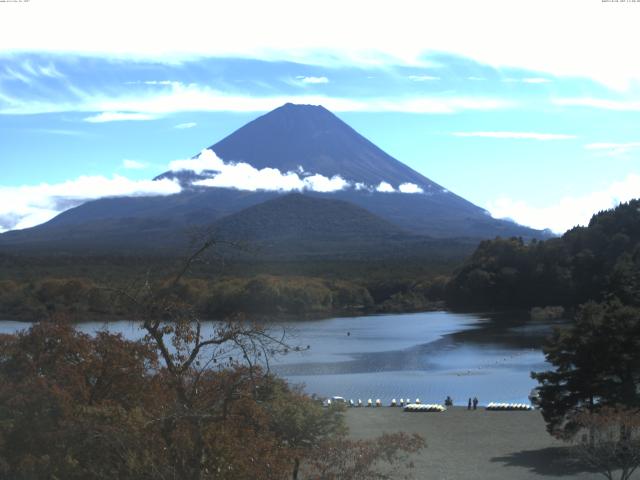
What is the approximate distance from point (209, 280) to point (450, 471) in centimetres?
4581

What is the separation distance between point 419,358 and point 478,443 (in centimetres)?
1579

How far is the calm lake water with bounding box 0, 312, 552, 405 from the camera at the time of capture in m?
23.1

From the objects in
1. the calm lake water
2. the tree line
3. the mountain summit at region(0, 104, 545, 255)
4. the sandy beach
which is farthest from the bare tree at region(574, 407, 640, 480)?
the mountain summit at region(0, 104, 545, 255)

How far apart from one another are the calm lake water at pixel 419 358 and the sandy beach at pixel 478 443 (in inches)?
108

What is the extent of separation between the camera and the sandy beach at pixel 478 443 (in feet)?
41.1

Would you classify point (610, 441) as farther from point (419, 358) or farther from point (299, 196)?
point (299, 196)

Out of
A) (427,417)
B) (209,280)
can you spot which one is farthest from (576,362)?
(209,280)

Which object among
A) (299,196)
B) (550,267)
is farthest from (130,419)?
(299,196)

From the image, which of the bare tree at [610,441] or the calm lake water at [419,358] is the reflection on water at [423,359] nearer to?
the calm lake water at [419,358]

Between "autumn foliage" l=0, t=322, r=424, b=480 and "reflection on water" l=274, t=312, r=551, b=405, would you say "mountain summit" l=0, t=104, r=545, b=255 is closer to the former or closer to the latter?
"reflection on water" l=274, t=312, r=551, b=405

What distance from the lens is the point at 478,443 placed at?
1497cm

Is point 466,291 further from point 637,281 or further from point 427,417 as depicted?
point 427,417

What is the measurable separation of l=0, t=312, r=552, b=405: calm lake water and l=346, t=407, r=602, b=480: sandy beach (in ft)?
9.01

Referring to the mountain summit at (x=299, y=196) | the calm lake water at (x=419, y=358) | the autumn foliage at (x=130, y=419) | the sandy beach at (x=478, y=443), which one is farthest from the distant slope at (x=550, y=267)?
the mountain summit at (x=299, y=196)
